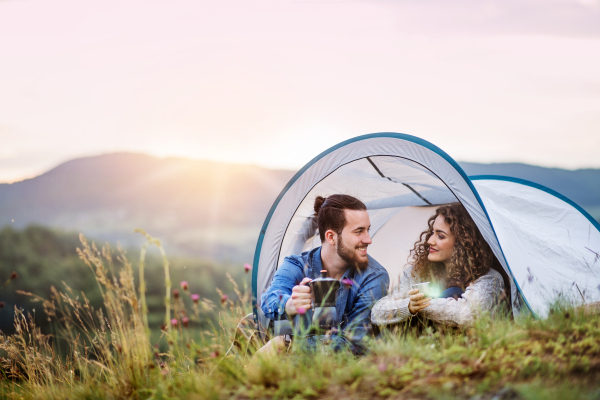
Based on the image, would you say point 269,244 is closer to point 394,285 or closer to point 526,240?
point 394,285

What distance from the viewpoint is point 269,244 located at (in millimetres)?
3811

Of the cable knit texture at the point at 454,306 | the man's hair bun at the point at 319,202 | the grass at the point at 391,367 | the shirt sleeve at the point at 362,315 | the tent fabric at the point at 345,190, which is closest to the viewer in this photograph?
the grass at the point at 391,367

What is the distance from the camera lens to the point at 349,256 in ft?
10.9

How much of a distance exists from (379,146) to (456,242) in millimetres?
952

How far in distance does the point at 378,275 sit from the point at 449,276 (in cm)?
54

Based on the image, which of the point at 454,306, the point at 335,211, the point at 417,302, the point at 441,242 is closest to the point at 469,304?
the point at 454,306

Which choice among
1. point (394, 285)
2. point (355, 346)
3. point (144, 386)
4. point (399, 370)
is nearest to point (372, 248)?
point (394, 285)

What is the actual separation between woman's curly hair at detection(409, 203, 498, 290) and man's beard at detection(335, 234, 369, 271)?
50 centimetres

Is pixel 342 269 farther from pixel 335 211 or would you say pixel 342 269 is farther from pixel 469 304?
pixel 469 304

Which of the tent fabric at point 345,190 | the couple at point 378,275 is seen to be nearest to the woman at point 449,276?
the couple at point 378,275

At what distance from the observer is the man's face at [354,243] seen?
10.9ft

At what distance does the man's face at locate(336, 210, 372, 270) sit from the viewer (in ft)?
10.9

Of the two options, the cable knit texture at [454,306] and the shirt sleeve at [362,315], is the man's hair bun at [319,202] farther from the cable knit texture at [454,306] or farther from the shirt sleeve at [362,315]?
the cable knit texture at [454,306]

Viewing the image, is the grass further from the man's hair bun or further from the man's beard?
the man's hair bun
